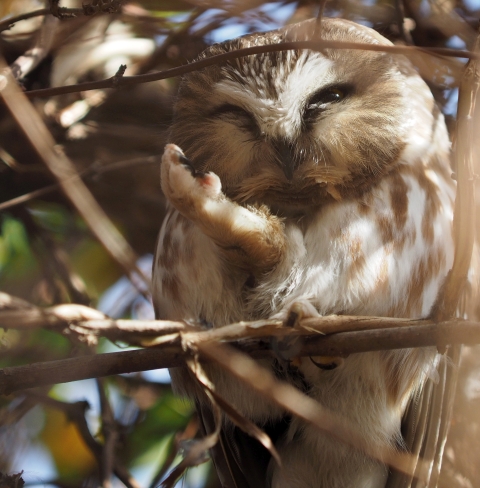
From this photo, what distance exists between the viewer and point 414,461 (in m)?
2.12

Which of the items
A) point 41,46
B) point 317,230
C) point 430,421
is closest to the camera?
point 317,230

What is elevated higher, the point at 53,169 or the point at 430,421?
the point at 53,169

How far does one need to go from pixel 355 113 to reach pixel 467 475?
1.31 metres

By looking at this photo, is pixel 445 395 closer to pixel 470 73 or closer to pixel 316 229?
pixel 316 229

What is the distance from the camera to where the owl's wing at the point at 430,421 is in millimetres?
2178

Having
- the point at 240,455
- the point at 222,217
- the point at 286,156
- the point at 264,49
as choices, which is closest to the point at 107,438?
the point at 240,455

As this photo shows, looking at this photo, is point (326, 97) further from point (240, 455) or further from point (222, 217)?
point (240, 455)

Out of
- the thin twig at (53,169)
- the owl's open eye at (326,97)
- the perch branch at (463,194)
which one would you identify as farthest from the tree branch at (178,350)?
the owl's open eye at (326,97)

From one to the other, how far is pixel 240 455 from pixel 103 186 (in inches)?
55.2

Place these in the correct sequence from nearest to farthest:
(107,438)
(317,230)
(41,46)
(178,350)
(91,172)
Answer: (178,350) < (317,230) < (107,438) < (41,46) < (91,172)

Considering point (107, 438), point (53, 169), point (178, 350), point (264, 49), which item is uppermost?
point (264, 49)

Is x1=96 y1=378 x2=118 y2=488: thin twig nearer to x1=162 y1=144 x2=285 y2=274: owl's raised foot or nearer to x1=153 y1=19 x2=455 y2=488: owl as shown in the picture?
x1=153 y1=19 x2=455 y2=488: owl

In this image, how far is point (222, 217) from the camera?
195cm

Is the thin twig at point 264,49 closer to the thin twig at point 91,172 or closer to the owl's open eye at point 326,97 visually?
the owl's open eye at point 326,97
